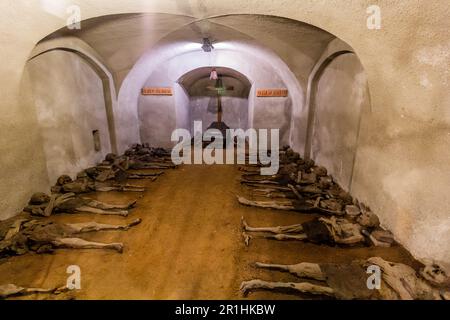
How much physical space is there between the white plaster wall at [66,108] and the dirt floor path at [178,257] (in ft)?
5.94

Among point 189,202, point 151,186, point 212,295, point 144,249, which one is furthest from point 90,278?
point 151,186

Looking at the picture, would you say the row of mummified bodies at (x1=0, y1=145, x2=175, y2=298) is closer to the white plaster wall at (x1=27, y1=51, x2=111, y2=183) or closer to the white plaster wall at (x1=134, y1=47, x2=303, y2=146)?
the white plaster wall at (x1=27, y1=51, x2=111, y2=183)

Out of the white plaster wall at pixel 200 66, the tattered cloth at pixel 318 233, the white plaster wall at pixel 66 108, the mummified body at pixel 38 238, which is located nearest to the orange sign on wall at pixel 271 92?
the white plaster wall at pixel 200 66

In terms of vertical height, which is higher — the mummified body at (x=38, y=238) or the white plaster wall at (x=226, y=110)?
the white plaster wall at (x=226, y=110)

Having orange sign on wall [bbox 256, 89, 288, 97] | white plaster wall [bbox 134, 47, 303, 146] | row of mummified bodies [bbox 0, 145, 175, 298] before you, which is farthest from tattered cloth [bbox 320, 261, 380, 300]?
orange sign on wall [bbox 256, 89, 288, 97]

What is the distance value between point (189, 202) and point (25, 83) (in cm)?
378

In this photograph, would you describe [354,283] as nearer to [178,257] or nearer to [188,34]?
[178,257]

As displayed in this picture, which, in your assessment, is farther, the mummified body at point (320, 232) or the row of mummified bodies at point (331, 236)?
the mummified body at point (320, 232)

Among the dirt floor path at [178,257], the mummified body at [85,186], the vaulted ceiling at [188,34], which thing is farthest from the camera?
the mummified body at [85,186]

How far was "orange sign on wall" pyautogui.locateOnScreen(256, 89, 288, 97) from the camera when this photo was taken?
10.1 m

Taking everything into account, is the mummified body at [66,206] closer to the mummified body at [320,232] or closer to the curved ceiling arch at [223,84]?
the mummified body at [320,232]

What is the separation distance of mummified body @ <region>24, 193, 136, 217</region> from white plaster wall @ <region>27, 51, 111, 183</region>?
777 millimetres

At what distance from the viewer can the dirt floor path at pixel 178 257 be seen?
3109 mm

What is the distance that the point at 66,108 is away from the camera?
19.8 feet
